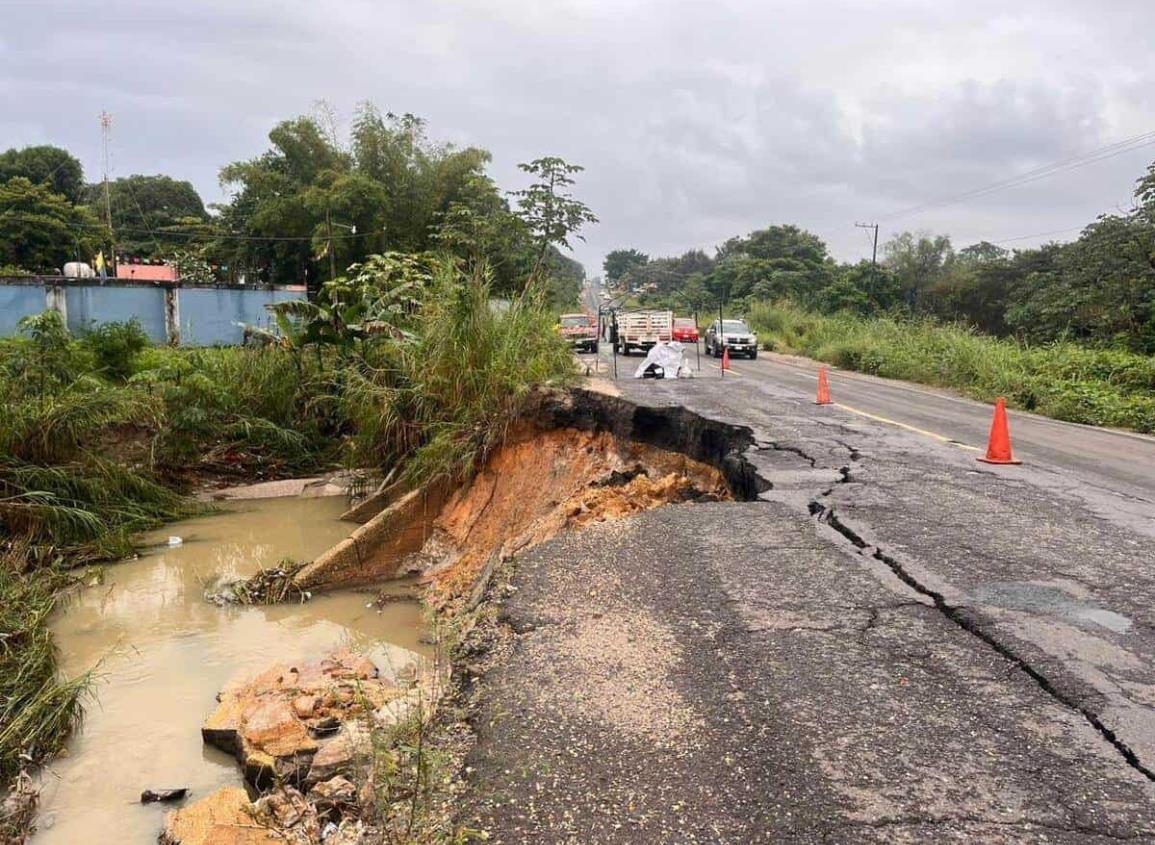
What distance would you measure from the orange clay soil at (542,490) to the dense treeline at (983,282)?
12.2 metres

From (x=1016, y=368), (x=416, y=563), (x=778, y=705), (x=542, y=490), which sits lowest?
(x=416, y=563)

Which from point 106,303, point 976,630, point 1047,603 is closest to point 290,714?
point 976,630

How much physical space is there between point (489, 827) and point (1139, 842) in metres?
1.75

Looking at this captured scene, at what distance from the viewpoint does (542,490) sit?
919 cm

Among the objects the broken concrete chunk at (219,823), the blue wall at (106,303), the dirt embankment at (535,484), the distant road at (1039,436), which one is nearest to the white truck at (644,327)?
the distant road at (1039,436)

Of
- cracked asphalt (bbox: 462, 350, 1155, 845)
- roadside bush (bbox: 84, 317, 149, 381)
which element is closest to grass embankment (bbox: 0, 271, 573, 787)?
roadside bush (bbox: 84, 317, 149, 381)

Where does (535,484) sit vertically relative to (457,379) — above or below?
below

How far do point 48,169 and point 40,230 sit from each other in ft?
49.9

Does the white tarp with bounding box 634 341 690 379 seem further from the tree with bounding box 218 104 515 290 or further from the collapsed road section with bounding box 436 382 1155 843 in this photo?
the tree with bounding box 218 104 515 290

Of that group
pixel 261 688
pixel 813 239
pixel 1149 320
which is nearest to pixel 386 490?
pixel 261 688

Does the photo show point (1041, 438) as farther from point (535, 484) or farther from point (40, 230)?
point (40, 230)

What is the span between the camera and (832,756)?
8.74ft

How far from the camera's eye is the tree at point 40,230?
36594 millimetres

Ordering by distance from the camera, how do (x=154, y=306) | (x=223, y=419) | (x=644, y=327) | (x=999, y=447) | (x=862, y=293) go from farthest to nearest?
(x=862, y=293), (x=154, y=306), (x=644, y=327), (x=223, y=419), (x=999, y=447)
